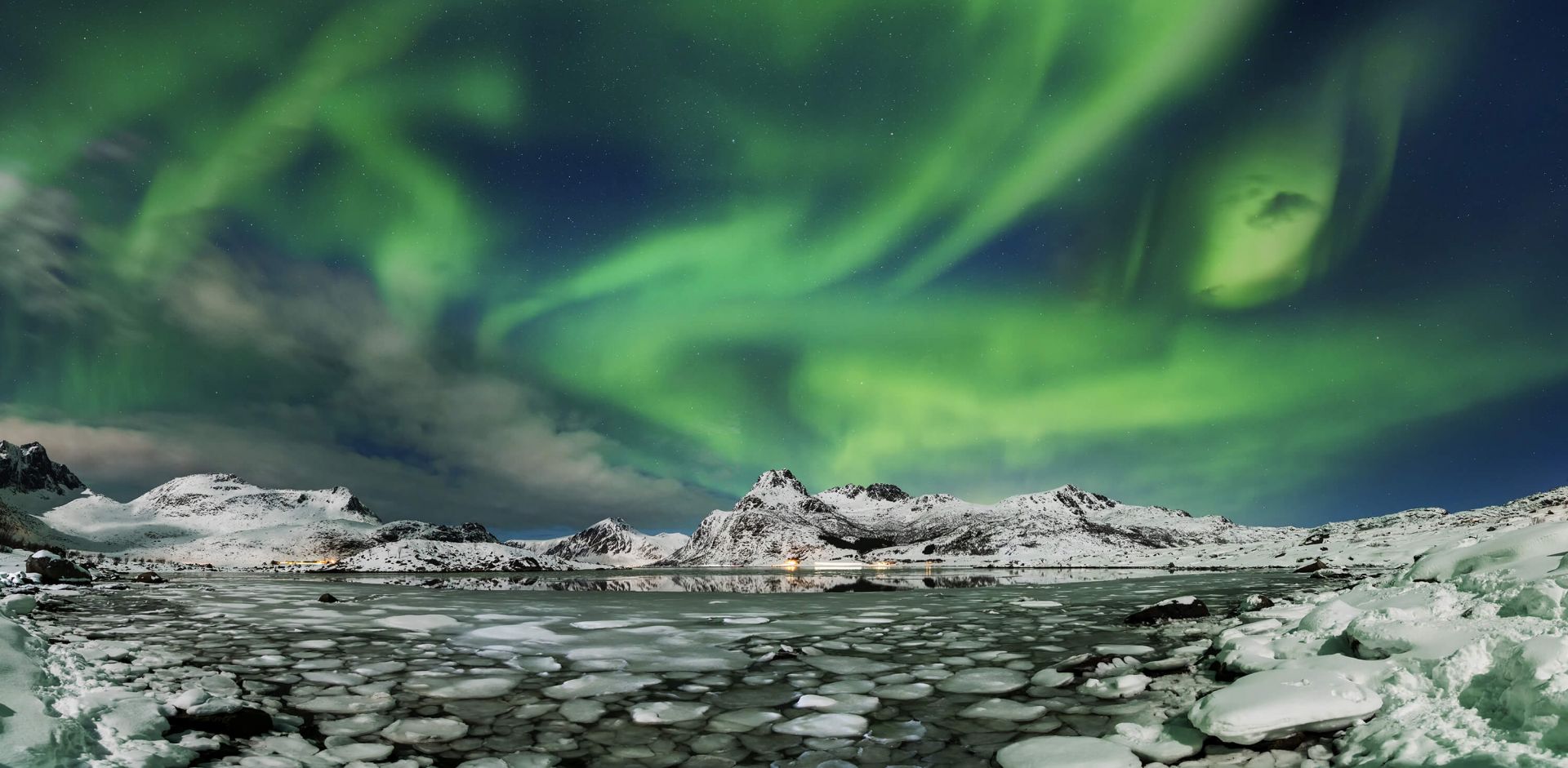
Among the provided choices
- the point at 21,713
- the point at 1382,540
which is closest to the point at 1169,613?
the point at 21,713

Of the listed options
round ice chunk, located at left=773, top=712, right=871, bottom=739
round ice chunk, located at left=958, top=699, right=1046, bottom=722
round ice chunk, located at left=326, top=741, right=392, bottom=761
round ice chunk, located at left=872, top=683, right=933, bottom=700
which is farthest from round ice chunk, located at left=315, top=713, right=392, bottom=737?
round ice chunk, located at left=958, top=699, right=1046, bottom=722

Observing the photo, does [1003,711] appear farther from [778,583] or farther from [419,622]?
[778,583]

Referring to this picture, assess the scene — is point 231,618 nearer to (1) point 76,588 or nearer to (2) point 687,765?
(2) point 687,765

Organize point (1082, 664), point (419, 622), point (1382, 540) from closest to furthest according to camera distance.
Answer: point (1082, 664)
point (419, 622)
point (1382, 540)

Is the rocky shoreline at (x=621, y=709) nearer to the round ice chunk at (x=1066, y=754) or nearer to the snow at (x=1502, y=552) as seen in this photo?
the round ice chunk at (x=1066, y=754)

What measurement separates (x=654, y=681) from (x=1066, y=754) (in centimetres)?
347

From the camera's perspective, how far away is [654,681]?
19.5 ft

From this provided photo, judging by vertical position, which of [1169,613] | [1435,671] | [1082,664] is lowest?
[1082,664]

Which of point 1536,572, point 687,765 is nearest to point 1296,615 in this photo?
point 1536,572

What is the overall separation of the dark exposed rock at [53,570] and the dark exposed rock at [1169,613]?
27.1 metres

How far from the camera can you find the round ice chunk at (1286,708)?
3.61 metres

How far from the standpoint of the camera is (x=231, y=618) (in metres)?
10.6

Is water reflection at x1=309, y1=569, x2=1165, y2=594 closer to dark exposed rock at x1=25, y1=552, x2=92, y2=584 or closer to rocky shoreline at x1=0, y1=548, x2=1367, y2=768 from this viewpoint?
dark exposed rock at x1=25, y1=552, x2=92, y2=584

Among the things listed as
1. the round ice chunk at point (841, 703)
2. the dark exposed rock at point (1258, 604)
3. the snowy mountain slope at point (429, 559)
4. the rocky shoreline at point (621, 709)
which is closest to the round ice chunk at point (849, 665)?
the rocky shoreline at point (621, 709)
